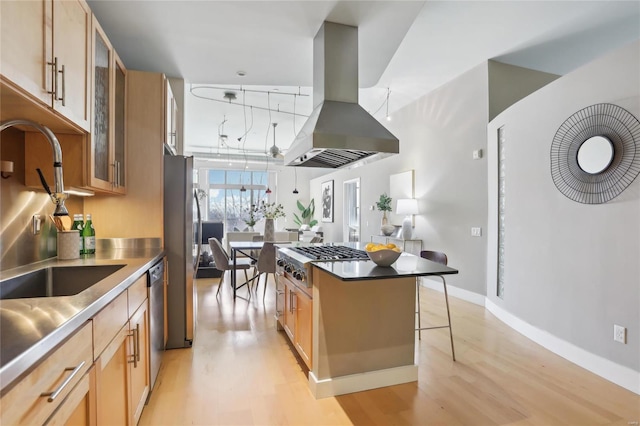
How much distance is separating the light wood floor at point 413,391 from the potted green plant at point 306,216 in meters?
7.59

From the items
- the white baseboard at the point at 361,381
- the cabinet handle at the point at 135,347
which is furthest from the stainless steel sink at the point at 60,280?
the white baseboard at the point at 361,381

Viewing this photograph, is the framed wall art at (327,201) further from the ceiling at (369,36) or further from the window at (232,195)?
the ceiling at (369,36)

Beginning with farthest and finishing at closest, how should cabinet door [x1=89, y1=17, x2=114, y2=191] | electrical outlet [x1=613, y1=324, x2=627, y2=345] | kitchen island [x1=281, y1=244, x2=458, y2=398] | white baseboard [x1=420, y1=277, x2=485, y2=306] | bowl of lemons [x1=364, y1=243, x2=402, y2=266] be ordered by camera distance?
white baseboard [x1=420, y1=277, x2=485, y2=306]
electrical outlet [x1=613, y1=324, x2=627, y2=345]
kitchen island [x1=281, y1=244, x2=458, y2=398]
bowl of lemons [x1=364, y1=243, x2=402, y2=266]
cabinet door [x1=89, y1=17, x2=114, y2=191]

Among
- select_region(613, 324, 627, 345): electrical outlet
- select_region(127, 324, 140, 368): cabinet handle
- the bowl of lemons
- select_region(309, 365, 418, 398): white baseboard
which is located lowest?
select_region(309, 365, 418, 398): white baseboard

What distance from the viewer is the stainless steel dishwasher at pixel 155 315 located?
2148 mm

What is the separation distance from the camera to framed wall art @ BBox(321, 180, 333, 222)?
9727 millimetres

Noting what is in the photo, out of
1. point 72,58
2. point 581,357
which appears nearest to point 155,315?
point 72,58

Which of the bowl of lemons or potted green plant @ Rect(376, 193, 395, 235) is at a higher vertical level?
potted green plant @ Rect(376, 193, 395, 235)

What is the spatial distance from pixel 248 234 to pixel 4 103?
5.54 meters

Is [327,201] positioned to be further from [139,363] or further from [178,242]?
[139,363]

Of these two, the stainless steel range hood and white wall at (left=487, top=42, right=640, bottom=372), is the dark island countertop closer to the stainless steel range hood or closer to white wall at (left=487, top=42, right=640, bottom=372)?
the stainless steel range hood

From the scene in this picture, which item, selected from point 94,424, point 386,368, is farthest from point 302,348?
point 94,424

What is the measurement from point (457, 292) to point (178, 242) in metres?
3.85

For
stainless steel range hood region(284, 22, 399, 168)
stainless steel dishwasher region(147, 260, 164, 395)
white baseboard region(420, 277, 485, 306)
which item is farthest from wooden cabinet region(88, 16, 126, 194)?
white baseboard region(420, 277, 485, 306)
